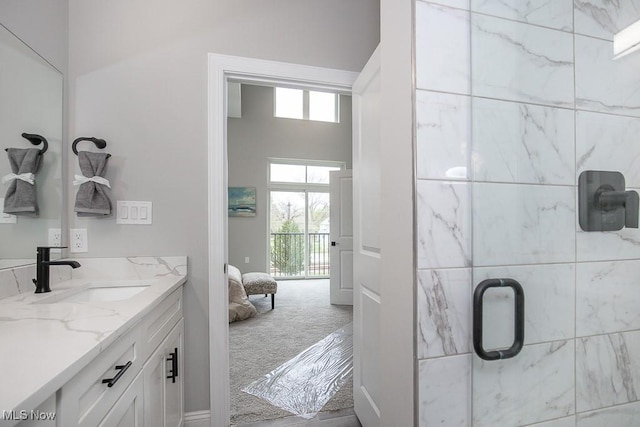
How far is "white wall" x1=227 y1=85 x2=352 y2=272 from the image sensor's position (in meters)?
5.66

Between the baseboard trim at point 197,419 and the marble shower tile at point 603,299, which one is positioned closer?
the marble shower tile at point 603,299

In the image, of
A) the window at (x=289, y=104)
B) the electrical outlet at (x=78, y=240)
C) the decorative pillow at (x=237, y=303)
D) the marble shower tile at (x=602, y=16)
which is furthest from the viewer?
the window at (x=289, y=104)

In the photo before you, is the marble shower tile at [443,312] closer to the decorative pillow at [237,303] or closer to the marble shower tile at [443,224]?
the marble shower tile at [443,224]

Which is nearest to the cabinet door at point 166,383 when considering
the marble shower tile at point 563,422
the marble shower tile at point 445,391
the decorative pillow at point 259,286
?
the marble shower tile at point 445,391

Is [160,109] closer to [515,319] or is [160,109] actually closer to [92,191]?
[92,191]

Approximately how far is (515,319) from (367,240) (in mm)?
773

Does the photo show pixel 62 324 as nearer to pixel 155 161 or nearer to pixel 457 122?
pixel 155 161

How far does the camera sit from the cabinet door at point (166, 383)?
1.02m

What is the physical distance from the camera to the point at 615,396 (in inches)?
34.0

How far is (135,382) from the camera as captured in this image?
89 centimetres

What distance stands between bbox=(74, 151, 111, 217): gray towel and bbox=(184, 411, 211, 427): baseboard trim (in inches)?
47.8

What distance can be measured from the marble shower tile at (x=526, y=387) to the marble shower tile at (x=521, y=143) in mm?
555

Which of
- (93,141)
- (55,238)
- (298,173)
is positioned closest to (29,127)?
(93,141)

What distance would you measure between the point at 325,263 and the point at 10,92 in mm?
5693
